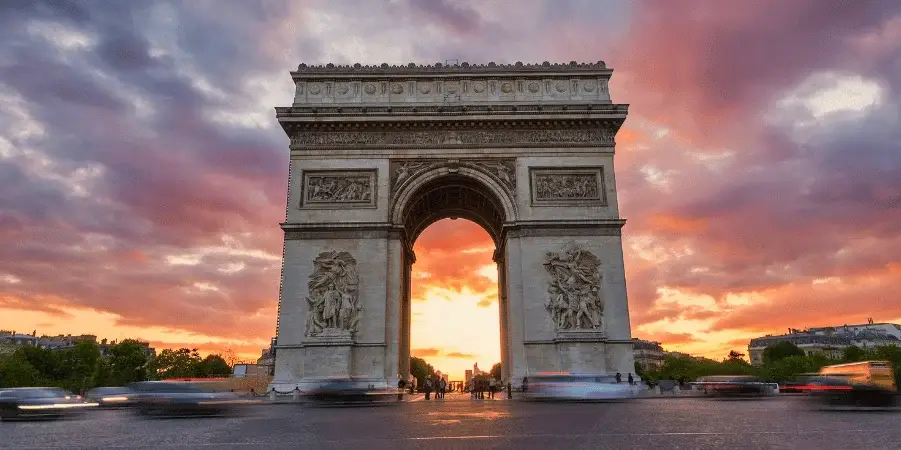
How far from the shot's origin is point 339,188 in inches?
980

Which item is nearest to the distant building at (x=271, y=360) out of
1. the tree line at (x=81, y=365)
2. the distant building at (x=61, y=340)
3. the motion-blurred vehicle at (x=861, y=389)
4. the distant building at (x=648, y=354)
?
the tree line at (x=81, y=365)

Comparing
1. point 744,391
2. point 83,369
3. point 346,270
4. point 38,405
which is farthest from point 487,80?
point 83,369

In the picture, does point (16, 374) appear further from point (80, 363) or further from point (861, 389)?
point (861, 389)

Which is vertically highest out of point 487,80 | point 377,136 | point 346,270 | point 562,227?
point 487,80

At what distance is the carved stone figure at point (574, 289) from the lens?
22.9 meters

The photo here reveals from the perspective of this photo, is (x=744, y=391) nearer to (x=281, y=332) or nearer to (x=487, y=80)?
(x=487, y=80)

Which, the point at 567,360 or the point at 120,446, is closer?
the point at 120,446

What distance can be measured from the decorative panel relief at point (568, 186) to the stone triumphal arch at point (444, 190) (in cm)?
5

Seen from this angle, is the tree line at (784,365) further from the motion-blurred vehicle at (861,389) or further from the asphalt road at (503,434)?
the asphalt road at (503,434)

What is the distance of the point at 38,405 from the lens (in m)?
12.9

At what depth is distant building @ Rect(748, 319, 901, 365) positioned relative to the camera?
9588cm

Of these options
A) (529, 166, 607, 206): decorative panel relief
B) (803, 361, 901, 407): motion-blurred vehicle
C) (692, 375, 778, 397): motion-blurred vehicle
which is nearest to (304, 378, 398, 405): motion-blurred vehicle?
(529, 166, 607, 206): decorative panel relief

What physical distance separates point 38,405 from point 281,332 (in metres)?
10.3

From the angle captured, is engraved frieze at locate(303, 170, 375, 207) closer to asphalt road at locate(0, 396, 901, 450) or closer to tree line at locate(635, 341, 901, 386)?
asphalt road at locate(0, 396, 901, 450)
